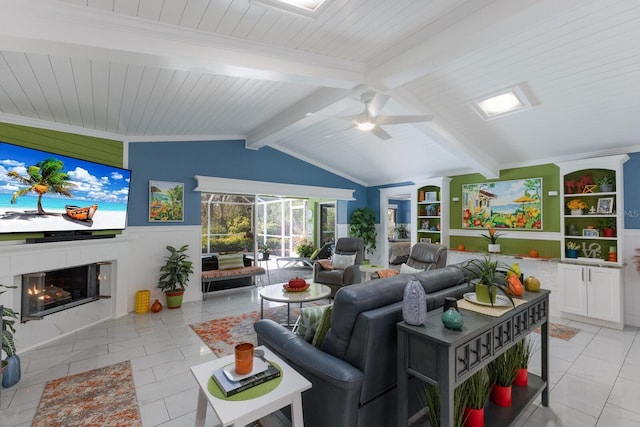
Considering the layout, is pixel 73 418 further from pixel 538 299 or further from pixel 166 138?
pixel 166 138

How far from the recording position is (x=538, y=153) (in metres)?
4.68

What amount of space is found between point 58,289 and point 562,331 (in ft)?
21.3

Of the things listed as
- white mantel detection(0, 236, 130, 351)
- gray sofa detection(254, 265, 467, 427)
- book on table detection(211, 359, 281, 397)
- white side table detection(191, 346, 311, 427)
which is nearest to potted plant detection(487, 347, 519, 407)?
gray sofa detection(254, 265, 467, 427)

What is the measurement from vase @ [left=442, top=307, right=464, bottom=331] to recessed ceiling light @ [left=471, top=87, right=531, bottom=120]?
2878 mm

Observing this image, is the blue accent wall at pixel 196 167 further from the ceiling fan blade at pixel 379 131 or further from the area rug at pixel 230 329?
the ceiling fan blade at pixel 379 131

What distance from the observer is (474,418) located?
6.03 feet

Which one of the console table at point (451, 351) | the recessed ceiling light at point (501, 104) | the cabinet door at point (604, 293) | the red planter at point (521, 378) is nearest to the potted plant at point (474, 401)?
the console table at point (451, 351)

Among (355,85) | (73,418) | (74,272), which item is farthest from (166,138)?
(73,418)

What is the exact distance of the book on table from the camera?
1.43 m

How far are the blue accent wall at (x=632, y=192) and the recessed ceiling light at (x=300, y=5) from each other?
4.74m

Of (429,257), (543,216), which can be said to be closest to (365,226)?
(429,257)

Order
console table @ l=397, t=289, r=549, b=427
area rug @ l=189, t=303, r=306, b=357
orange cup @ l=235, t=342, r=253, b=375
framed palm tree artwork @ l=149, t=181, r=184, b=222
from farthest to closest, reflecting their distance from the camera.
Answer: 1. framed palm tree artwork @ l=149, t=181, r=184, b=222
2. area rug @ l=189, t=303, r=306, b=357
3. orange cup @ l=235, t=342, r=253, b=375
4. console table @ l=397, t=289, r=549, b=427

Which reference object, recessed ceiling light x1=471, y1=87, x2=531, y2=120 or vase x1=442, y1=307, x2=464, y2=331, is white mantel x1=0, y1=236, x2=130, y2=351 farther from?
recessed ceiling light x1=471, y1=87, x2=531, y2=120

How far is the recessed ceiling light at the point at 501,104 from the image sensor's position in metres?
3.37
